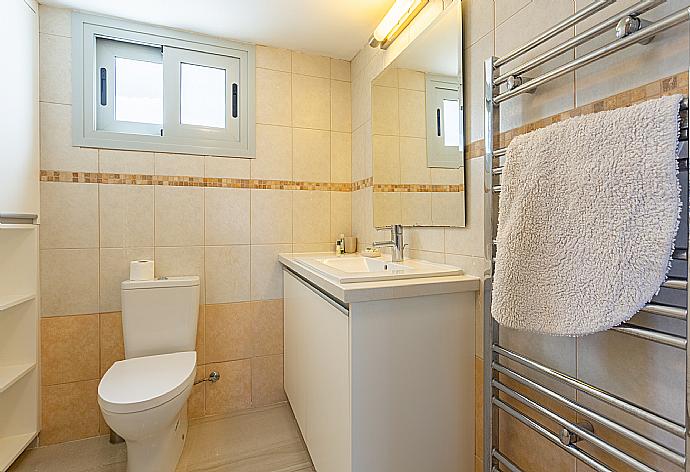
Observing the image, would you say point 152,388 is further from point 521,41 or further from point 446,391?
point 521,41

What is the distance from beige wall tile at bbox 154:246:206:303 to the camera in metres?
2.03

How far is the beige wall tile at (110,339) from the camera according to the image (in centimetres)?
194

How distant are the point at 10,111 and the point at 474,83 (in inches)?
76.3

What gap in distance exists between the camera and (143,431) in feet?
4.67

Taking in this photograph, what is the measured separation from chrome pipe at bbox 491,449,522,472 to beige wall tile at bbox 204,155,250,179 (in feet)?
5.94

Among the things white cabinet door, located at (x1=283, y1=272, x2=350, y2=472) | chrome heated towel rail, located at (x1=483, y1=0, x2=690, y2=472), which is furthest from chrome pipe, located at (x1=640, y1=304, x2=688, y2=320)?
white cabinet door, located at (x1=283, y1=272, x2=350, y2=472)

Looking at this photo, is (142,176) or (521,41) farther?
(142,176)

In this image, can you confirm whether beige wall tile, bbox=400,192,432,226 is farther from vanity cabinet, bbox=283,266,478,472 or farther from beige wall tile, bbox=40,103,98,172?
beige wall tile, bbox=40,103,98,172

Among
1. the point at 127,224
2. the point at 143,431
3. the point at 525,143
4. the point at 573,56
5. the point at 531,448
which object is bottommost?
the point at 143,431

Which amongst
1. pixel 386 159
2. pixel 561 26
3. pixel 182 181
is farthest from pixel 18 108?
pixel 561 26

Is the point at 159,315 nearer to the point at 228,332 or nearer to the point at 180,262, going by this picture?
the point at 180,262

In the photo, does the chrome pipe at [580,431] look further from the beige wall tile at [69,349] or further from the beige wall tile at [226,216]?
the beige wall tile at [69,349]

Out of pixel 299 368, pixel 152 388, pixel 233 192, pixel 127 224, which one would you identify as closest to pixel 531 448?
pixel 299 368

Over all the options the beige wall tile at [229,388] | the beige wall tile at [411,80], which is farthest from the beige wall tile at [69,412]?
the beige wall tile at [411,80]
